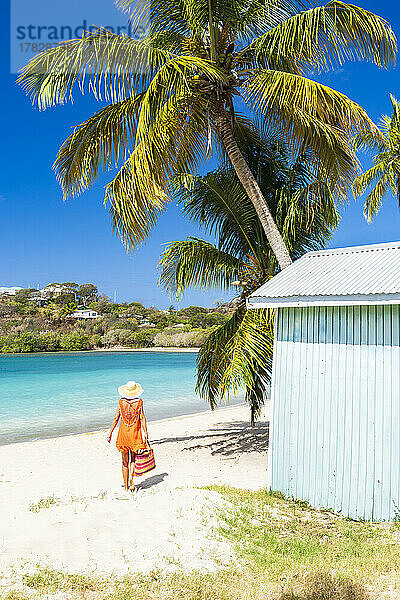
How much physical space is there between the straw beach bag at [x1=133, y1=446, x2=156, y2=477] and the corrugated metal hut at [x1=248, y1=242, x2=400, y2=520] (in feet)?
6.06

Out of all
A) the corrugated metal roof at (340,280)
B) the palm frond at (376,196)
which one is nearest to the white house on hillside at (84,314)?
the palm frond at (376,196)

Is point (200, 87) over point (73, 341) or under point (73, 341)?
over

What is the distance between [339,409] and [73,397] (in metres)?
23.2

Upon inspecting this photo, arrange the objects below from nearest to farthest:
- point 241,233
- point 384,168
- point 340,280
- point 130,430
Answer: point 340,280 → point 130,430 → point 241,233 → point 384,168

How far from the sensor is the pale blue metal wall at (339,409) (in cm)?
649

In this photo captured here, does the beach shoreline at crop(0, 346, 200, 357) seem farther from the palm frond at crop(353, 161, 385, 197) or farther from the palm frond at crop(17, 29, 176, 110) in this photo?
the palm frond at crop(17, 29, 176, 110)

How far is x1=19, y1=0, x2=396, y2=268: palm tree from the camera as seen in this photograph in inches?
351

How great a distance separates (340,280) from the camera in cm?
727

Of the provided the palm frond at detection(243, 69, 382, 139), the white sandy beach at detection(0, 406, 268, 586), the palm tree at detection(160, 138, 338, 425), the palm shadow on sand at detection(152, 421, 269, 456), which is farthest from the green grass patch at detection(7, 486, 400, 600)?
the palm frond at detection(243, 69, 382, 139)

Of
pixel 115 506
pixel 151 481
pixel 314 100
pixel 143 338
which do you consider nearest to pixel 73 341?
pixel 143 338

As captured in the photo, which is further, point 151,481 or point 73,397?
point 73,397

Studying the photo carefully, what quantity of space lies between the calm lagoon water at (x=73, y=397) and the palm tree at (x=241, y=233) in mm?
7940

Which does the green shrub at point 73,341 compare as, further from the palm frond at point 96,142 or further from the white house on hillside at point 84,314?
the palm frond at point 96,142

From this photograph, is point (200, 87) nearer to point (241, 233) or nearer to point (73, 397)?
point (241, 233)
